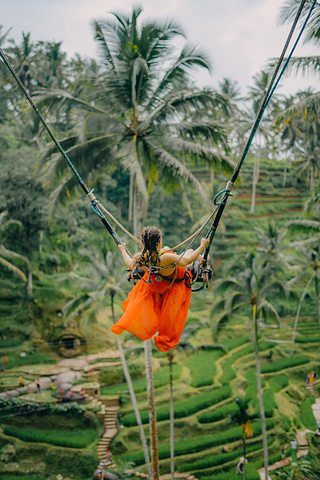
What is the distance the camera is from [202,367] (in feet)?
55.4

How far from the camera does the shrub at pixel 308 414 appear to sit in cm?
1401

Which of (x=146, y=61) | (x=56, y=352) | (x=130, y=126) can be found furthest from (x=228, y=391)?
(x=146, y=61)

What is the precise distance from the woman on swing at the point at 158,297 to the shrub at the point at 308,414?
13.3 m

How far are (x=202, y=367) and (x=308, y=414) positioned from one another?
180 inches

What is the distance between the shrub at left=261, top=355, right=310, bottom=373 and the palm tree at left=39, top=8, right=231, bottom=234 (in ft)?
38.7

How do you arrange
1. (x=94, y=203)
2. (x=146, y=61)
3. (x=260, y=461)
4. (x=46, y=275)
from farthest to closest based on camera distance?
1. (x=46, y=275)
2. (x=260, y=461)
3. (x=146, y=61)
4. (x=94, y=203)

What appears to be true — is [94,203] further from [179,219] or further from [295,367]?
[179,219]

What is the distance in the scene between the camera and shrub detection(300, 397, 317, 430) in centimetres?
1401

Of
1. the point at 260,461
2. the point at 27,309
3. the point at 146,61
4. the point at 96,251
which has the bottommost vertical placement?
the point at 260,461

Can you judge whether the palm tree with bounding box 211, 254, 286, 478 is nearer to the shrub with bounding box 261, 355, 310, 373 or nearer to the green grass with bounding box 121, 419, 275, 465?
the green grass with bounding box 121, 419, 275, 465

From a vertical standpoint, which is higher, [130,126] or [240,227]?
[130,126]

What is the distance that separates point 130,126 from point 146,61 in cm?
134

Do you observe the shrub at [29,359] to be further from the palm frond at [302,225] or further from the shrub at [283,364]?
the palm frond at [302,225]

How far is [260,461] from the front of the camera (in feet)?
41.0
